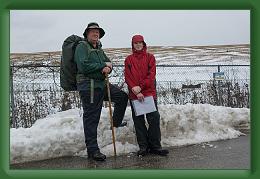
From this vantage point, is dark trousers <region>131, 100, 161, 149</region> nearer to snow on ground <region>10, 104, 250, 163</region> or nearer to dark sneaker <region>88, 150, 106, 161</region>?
snow on ground <region>10, 104, 250, 163</region>

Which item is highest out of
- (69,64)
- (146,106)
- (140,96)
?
(69,64)

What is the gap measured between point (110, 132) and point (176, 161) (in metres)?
1.24

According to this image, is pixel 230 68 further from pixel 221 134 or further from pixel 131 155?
pixel 131 155

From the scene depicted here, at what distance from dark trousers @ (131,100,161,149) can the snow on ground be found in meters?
0.34

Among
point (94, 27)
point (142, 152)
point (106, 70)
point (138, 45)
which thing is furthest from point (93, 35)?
point (142, 152)

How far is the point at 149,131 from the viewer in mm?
6688

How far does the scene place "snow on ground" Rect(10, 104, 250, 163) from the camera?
6.58 metres

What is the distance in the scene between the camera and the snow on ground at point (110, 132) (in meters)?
6.58

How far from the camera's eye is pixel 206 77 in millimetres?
12250

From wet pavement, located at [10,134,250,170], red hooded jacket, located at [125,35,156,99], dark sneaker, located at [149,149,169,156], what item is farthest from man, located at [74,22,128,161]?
dark sneaker, located at [149,149,169,156]

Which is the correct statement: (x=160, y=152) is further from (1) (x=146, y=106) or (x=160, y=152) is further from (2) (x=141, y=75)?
(2) (x=141, y=75)

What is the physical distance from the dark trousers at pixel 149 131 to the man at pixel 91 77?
653mm
